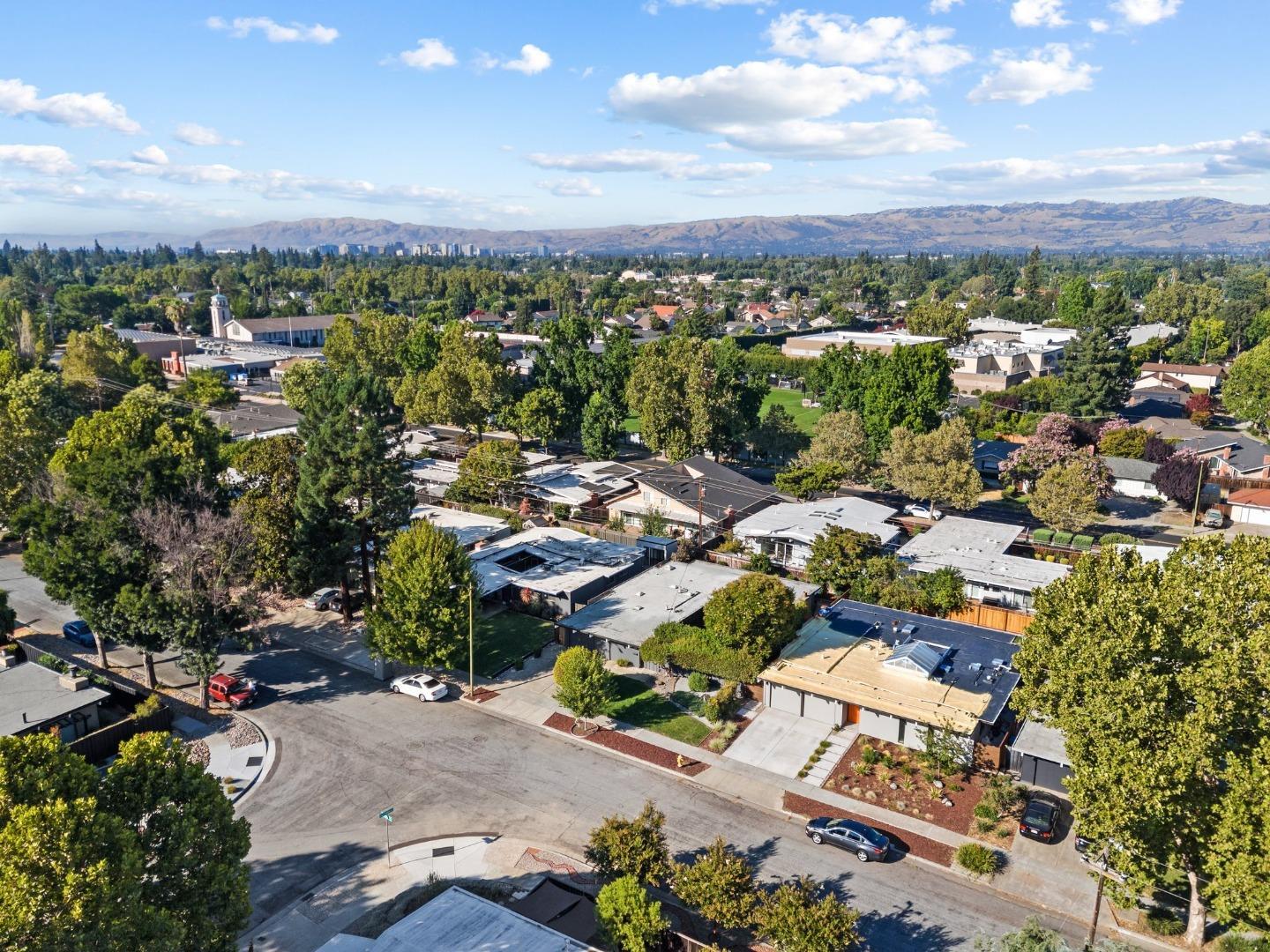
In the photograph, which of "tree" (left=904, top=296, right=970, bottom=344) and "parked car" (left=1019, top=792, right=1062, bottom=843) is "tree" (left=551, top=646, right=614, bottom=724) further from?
"tree" (left=904, top=296, right=970, bottom=344)

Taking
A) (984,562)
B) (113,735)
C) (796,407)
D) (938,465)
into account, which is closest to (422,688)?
(113,735)

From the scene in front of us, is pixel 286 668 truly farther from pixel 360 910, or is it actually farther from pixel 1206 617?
pixel 1206 617

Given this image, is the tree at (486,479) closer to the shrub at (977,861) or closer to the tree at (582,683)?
the tree at (582,683)

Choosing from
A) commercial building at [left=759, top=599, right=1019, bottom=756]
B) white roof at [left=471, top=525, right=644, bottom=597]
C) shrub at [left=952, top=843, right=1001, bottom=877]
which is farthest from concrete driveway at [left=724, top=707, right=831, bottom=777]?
white roof at [left=471, top=525, right=644, bottom=597]

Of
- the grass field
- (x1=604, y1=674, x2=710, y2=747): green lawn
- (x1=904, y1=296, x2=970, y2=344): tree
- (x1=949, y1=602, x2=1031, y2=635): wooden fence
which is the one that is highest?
(x1=904, y1=296, x2=970, y2=344): tree

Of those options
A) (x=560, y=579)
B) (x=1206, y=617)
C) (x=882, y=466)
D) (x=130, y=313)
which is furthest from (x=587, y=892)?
(x=130, y=313)

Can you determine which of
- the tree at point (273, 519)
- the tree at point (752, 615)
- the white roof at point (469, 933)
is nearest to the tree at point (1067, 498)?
the tree at point (752, 615)
